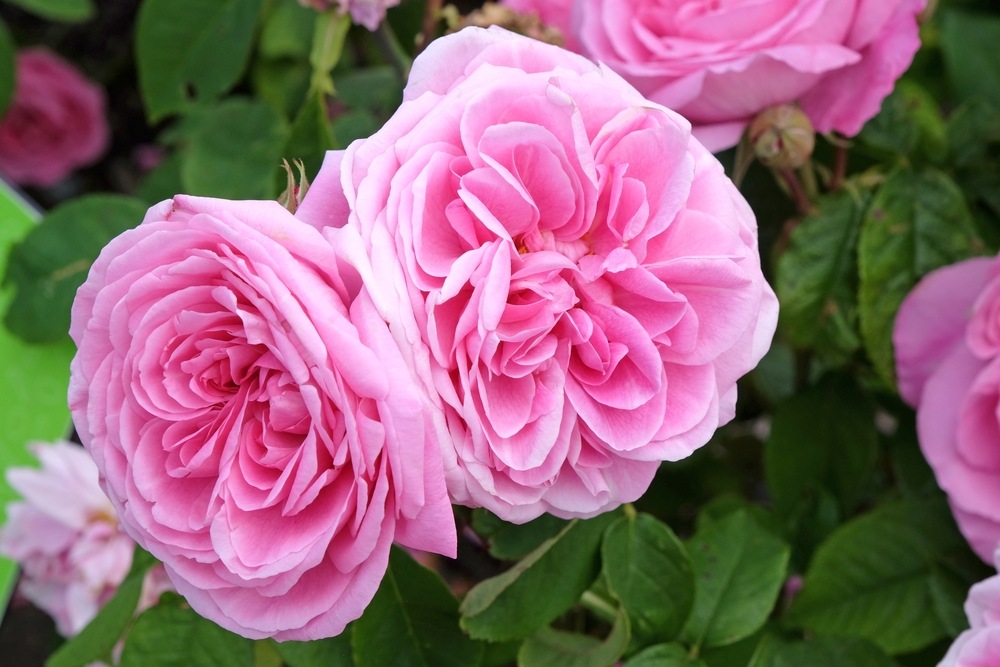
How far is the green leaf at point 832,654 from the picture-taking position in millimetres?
509

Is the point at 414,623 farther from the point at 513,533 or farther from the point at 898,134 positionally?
the point at 898,134

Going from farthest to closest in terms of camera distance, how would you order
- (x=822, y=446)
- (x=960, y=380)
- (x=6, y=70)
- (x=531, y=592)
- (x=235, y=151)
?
(x=6, y=70) → (x=235, y=151) → (x=822, y=446) → (x=960, y=380) → (x=531, y=592)

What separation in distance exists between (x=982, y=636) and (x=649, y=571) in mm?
156

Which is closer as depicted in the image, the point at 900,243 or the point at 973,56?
the point at 900,243

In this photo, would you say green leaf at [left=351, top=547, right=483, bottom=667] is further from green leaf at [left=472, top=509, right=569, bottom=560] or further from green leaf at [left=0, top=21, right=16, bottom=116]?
green leaf at [left=0, top=21, right=16, bottom=116]

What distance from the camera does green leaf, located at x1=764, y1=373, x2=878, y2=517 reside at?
671mm

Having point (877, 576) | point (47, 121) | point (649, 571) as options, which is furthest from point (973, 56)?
point (47, 121)

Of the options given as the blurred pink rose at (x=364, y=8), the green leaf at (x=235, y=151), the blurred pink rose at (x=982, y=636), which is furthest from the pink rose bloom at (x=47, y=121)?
the blurred pink rose at (x=982, y=636)

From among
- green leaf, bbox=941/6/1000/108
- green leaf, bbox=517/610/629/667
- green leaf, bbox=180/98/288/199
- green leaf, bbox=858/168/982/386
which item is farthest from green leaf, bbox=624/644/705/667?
green leaf, bbox=941/6/1000/108

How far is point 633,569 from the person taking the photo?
0.48m

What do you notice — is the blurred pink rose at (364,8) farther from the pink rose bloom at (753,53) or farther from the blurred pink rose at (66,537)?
the blurred pink rose at (66,537)

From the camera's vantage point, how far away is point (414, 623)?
0.47 meters

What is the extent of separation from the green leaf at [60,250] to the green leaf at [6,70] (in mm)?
303

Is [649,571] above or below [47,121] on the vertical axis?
above
